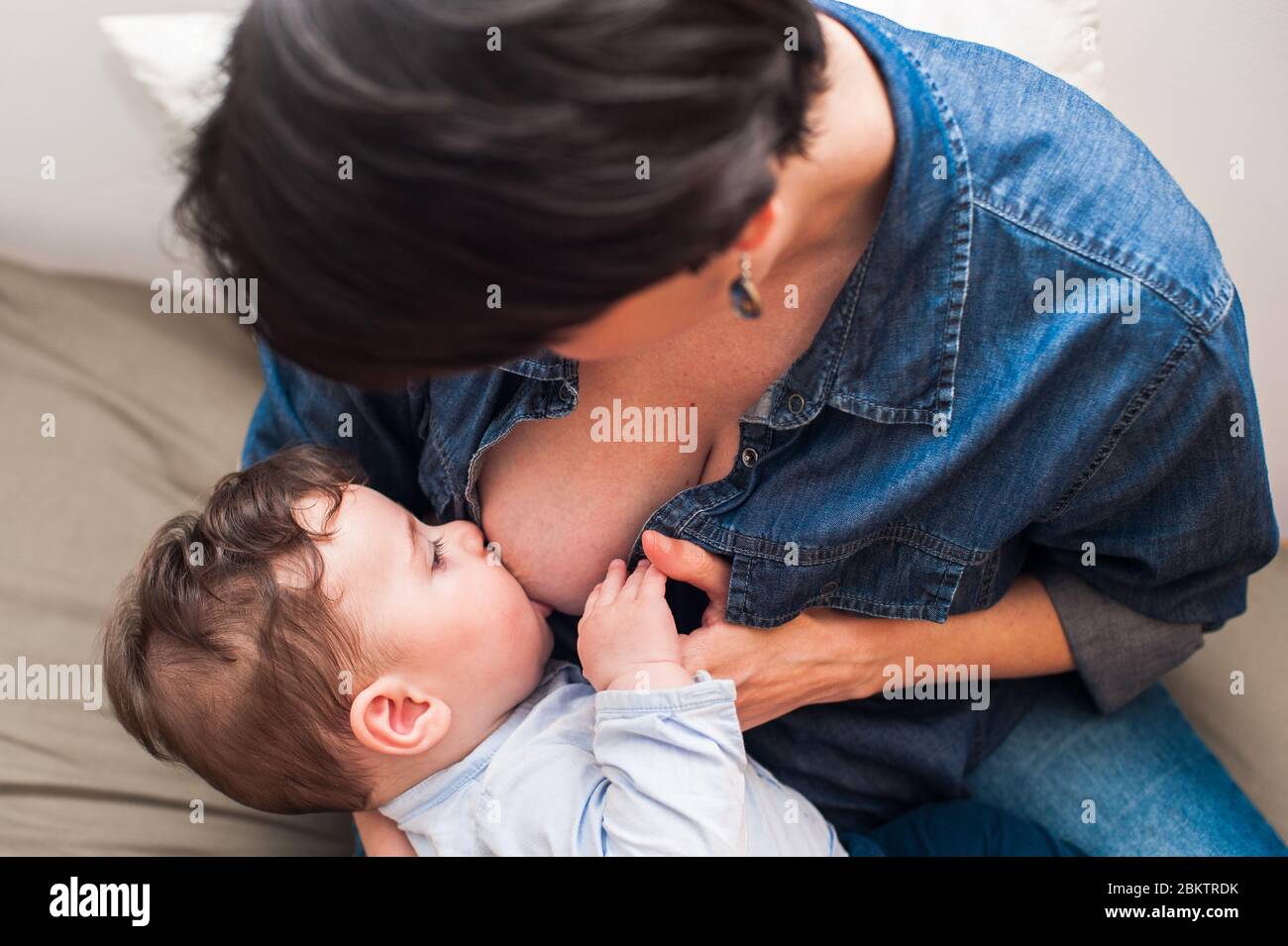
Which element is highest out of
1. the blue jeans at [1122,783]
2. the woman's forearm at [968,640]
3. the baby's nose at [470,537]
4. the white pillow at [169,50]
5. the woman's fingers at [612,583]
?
the white pillow at [169,50]

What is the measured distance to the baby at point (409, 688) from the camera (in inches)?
37.5

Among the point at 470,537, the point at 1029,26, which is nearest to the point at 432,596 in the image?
the point at 470,537

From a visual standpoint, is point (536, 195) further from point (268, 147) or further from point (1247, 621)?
point (1247, 621)

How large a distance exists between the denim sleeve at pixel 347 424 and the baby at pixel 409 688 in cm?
8

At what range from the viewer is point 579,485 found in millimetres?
996

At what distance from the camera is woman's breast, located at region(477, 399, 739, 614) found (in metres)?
0.98

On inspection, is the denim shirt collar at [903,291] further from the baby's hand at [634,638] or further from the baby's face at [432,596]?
the baby's face at [432,596]

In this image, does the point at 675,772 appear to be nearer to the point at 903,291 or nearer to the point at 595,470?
the point at 595,470

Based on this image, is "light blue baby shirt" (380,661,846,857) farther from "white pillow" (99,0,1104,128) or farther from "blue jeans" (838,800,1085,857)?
"white pillow" (99,0,1104,128)

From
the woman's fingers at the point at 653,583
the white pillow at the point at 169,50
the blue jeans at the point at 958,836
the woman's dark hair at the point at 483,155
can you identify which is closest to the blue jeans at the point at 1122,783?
the blue jeans at the point at 958,836

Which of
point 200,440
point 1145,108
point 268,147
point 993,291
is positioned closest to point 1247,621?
point 1145,108

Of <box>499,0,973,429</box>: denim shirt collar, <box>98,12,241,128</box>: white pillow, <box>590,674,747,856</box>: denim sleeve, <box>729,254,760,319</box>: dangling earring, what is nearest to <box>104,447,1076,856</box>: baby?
<box>590,674,747,856</box>: denim sleeve
